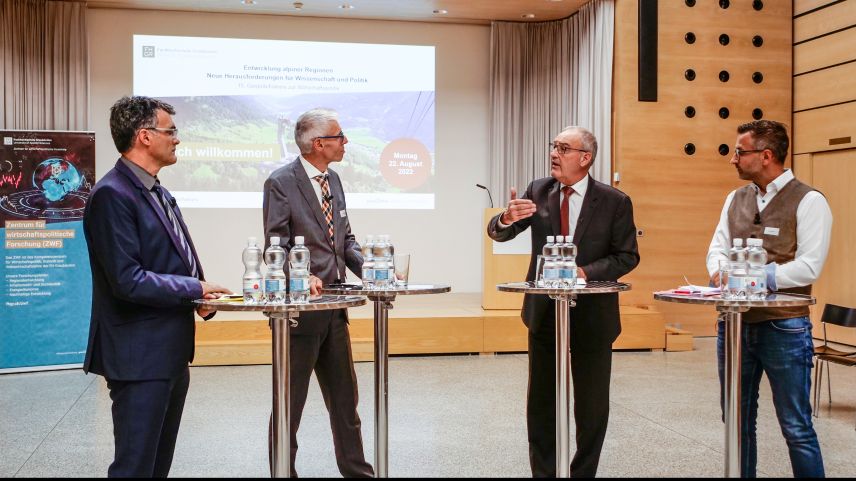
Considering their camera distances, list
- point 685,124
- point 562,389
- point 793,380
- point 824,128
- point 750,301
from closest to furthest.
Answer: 1. point 750,301
2. point 562,389
3. point 793,380
4. point 824,128
5. point 685,124

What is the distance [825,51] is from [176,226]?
7818 mm

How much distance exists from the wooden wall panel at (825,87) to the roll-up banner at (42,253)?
7.40m

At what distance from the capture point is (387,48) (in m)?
9.69

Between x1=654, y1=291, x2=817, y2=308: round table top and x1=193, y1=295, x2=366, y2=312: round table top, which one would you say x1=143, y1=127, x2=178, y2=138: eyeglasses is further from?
x1=654, y1=291, x2=817, y2=308: round table top

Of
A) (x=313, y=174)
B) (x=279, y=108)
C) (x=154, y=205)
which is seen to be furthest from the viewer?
(x=279, y=108)

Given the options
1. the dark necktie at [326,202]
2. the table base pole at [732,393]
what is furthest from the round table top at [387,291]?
the table base pole at [732,393]

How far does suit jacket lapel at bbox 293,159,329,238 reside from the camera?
3721 mm

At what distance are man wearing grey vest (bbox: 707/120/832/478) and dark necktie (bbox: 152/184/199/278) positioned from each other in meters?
2.07

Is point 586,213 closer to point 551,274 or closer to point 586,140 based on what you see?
point 586,140

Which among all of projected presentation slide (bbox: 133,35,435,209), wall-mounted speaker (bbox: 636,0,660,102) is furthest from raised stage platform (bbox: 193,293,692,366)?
wall-mounted speaker (bbox: 636,0,660,102)

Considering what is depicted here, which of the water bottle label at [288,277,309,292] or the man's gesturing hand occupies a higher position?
the man's gesturing hand

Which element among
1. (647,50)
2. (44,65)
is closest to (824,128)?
(647,50)

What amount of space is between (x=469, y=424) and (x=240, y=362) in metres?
2.84

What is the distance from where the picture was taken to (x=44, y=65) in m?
8.84
